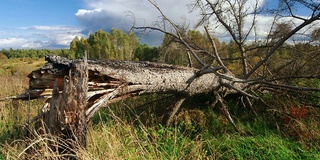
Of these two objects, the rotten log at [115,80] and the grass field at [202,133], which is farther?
the grass field at [202,133]

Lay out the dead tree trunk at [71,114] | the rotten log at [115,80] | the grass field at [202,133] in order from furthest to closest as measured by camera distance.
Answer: the grass field at [202,133]
the rotten log at [115,80]
the dead tree trunk at [71,114]

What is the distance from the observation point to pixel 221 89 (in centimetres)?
496

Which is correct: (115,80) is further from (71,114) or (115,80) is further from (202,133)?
(202,133)

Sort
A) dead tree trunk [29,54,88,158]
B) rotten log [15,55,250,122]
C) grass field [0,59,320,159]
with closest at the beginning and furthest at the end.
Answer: dead tree trunk [29,54,88,158] → rotten log [15,55,250,122] → grass field [0,59,320,159]

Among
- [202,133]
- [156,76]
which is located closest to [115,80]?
[156,76]

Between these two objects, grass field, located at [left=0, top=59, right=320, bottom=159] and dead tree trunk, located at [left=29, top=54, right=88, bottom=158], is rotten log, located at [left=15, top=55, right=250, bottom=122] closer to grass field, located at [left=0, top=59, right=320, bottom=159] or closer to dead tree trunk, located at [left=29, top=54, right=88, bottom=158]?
dead tree trunk, located at [left=29, top=54, right=88, bottom=158]

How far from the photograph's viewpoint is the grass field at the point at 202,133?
132 inches

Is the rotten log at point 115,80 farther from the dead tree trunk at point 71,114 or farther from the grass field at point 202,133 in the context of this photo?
the grass field at point 202,133

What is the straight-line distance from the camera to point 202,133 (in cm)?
454

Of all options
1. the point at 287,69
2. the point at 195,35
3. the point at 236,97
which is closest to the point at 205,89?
the point at 236,97

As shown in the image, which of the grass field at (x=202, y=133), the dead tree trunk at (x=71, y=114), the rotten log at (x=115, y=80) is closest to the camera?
the dead tree trunk at (x=71, y=114)

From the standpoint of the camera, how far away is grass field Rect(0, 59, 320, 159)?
3.34m

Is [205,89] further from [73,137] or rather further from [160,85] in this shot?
[73,137]

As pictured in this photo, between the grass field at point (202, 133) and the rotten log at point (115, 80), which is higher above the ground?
the rotten log at point (115, 80)
